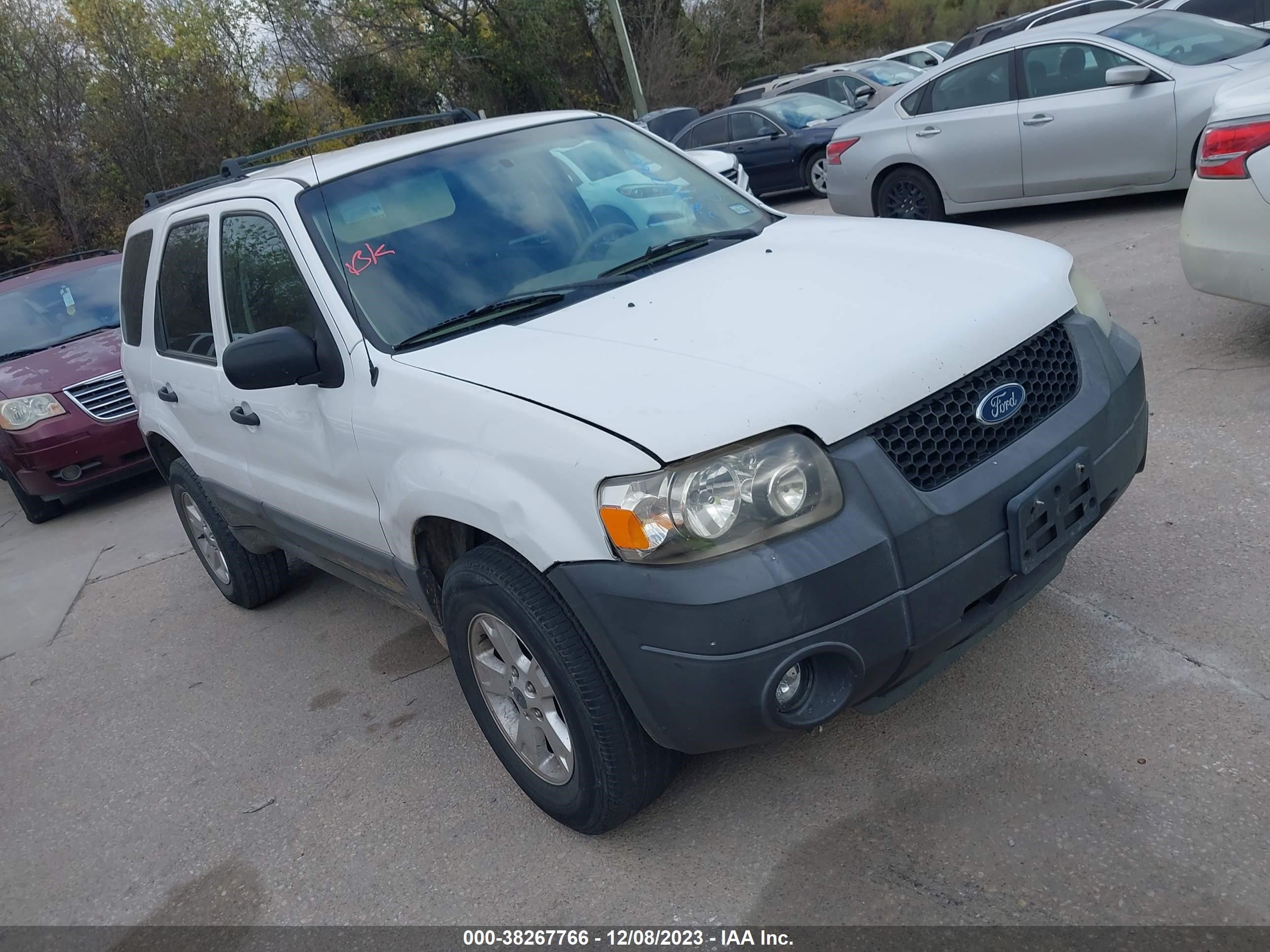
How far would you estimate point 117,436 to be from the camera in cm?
794

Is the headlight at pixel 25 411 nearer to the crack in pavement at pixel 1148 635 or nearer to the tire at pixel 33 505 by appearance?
the tire at pixel 33 505

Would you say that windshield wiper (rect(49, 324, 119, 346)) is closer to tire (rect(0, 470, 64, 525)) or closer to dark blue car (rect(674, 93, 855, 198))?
tire (rect(0, 470, 64, 525))

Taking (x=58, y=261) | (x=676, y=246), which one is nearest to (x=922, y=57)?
(x=58, y=261)

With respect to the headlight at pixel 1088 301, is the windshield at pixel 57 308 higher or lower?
higher

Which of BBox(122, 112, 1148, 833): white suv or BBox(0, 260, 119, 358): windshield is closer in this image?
BBox(122, 112, 1148, 833): white suv

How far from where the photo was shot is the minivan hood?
7953 mm

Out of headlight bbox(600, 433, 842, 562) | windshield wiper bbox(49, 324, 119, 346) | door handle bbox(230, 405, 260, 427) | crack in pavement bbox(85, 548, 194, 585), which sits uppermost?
door handle bbox(230, 405, 260, 427)

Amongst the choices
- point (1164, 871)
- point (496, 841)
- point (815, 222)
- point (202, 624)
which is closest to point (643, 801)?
point (496, 841)

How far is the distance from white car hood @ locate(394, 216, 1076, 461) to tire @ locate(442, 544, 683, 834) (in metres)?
0.50

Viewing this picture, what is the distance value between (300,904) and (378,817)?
38cm

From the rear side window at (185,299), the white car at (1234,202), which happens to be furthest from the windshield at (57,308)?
the white car at (1234,202)

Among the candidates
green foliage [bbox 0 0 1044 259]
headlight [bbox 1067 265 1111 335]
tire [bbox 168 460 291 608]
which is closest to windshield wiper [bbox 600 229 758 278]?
headlight [bbox 1067 265 1111 335]

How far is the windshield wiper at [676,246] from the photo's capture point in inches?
138

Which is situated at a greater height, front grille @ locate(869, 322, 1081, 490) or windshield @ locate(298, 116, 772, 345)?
windshield @ locate(298, 116, 772, 345)
